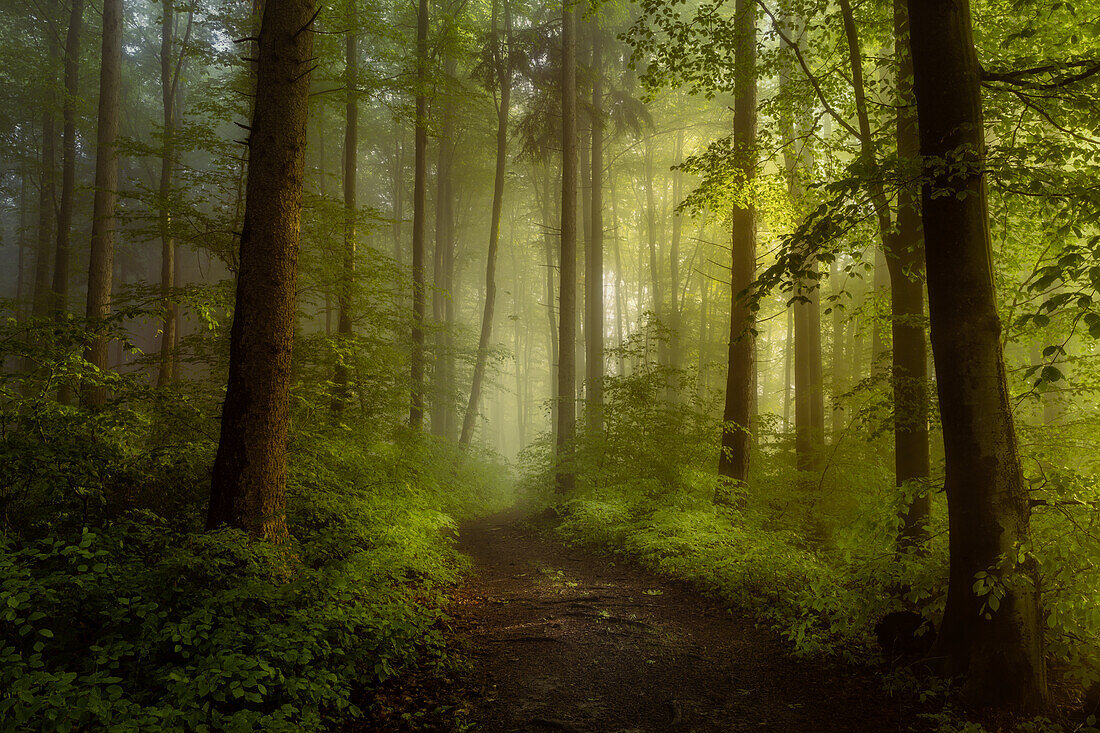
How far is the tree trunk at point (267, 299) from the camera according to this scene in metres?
Answer: 5.02

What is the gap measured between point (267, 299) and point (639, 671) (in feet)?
15.3

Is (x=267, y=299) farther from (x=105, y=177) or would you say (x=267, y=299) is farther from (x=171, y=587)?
(x=105, y=177)

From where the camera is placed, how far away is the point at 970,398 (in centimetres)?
377

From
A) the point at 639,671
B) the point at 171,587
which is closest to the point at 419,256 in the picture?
the point at 171,587

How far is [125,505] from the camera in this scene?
17.8 ft

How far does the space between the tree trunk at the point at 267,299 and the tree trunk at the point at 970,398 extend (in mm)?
5296

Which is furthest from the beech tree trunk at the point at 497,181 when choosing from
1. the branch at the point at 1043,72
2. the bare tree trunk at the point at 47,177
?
the branch at the point at 1043,72


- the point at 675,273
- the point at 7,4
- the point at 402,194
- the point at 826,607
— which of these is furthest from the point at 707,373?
the point at 7,4

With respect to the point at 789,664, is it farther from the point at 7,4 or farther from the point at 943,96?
the point at 7,4

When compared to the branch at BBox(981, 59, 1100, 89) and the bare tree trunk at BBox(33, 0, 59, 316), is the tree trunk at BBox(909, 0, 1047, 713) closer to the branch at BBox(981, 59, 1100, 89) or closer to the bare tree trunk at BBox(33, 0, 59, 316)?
the branch at BBox(981, 59, 1100, 89)

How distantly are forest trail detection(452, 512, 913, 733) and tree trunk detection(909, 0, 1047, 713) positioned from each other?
78 cm

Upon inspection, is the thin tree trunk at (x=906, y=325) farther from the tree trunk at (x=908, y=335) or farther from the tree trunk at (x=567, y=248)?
the tree trunk at (x=567, y=248)

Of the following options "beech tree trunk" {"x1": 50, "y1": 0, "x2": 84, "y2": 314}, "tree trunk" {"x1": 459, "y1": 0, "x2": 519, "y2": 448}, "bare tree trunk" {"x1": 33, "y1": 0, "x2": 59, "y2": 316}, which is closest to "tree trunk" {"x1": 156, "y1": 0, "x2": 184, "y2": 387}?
"beech tree trunk" {"x1": 50, "y1": 0, "x2": 84, "y2": 314}

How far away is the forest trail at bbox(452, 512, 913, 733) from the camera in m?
3.82
